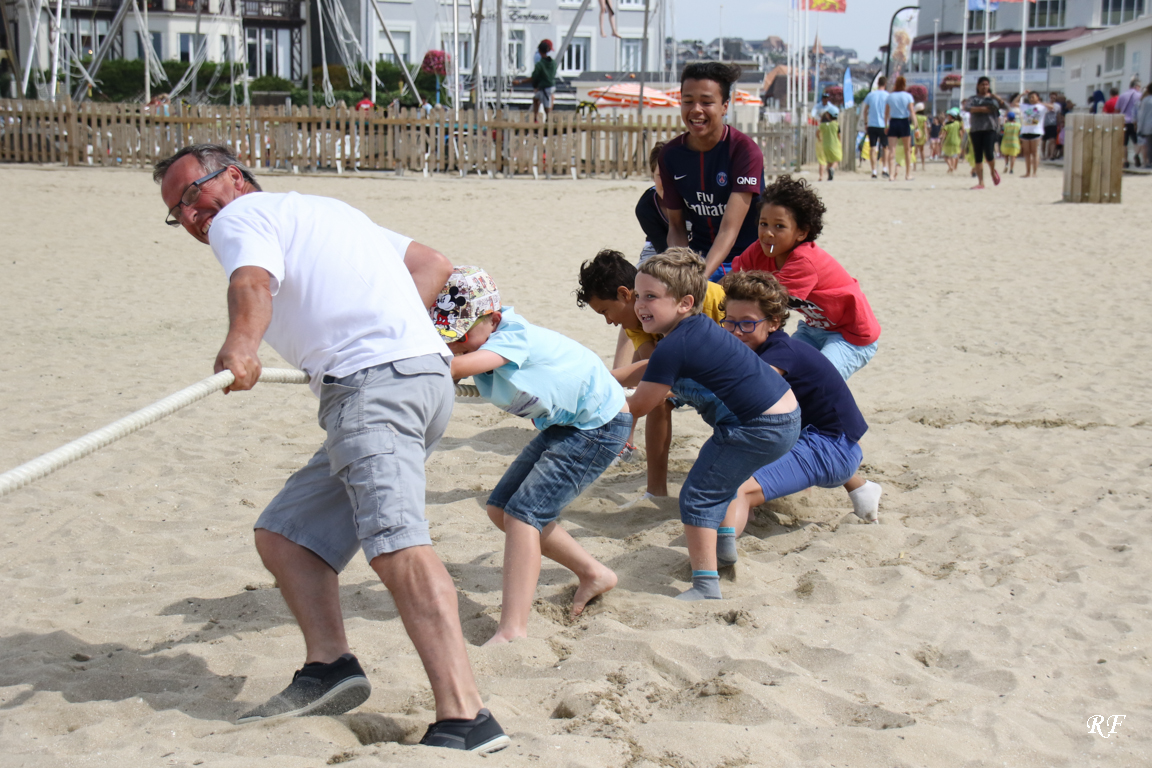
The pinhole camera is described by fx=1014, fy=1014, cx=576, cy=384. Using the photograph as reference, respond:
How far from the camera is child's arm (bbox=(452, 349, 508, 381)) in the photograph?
2.95 meters

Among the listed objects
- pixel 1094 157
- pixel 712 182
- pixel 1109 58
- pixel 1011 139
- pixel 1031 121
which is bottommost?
pixel 712 182

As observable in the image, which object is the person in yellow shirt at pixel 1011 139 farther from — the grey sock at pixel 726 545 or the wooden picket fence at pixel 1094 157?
the grey sock at pixel 726 545

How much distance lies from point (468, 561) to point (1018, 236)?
420 inches

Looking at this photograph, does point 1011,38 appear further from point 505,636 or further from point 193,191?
point 193,191

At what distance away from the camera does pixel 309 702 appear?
2.67m

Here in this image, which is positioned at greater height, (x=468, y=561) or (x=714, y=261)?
(x=714, y=261)

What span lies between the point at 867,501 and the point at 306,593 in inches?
97.4

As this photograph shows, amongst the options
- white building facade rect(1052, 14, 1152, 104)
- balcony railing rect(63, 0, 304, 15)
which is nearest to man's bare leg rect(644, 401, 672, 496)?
white building facade rect(1052, 14, 1152, 104)

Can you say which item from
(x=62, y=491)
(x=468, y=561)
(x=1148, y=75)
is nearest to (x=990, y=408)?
(x=468, y=561)

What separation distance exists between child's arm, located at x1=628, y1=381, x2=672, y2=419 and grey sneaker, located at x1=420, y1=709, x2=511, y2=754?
1362mm

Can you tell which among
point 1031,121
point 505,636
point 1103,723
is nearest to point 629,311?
point 505,636

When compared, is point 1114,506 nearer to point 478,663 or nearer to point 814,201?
point 814,201

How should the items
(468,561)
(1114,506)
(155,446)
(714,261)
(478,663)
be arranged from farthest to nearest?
(155,446), (714,261), (1114,506), (468,561), (478,663)

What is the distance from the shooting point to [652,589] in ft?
12.3
